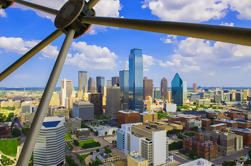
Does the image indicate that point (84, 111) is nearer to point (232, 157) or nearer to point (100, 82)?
point (100, 82)

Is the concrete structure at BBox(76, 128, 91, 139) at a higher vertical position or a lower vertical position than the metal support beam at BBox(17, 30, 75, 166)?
lower

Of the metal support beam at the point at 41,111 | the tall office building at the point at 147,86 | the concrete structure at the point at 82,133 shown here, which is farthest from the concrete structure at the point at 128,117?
the tall office building at the point at 147,86

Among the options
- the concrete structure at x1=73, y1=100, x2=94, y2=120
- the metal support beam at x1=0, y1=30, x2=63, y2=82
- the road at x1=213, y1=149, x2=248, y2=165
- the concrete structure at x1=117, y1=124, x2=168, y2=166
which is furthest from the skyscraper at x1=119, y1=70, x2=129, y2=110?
the metal support beam at x1=0, y1=30, x2=63, y2=82

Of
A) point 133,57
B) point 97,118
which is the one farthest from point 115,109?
point 133,57

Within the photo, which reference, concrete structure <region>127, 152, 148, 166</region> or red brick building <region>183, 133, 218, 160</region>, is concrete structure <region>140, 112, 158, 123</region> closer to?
red brick building <region>183, 133, 218, 160</region>

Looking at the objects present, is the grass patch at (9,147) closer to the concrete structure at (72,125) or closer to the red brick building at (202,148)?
the concrete structure at (72,125)

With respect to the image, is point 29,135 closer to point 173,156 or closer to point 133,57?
point 173,156
